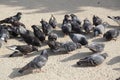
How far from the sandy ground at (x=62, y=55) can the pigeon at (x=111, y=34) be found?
0.11 m

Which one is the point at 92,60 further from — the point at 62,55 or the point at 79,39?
the point at 79,39

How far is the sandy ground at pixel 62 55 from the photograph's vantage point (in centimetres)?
711

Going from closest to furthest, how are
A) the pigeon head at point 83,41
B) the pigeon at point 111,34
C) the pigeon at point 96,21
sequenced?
the pigeon head at point 83,41, the pigeon at point 111,34, the pigeon at point 96,21

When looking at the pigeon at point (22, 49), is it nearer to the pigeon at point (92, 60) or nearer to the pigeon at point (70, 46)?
the pigeon at point (70, 46)

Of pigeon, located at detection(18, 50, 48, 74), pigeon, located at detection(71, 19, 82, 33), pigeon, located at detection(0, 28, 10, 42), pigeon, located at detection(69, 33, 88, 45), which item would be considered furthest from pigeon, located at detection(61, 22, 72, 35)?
pigeon, located at detection(18, 50, 48, 74)

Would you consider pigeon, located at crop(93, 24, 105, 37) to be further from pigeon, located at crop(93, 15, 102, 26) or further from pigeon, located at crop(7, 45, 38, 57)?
pigeon, located at crop(7, 45, 38, 57)

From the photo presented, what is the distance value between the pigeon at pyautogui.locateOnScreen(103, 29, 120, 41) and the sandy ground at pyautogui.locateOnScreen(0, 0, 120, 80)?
0.11 metres

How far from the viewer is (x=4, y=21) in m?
9.40

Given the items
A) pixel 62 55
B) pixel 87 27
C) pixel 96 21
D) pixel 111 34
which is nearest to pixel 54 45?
pixel 62 55

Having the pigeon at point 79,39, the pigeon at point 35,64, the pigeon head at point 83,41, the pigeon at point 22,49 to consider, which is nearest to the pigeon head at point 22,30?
the pigeon at point 22,49

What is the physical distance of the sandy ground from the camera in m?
7.11

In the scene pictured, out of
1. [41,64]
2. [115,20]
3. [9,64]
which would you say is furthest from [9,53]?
[115,20]

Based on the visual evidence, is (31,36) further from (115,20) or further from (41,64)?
(115,20)

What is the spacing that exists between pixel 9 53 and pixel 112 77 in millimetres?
2336
